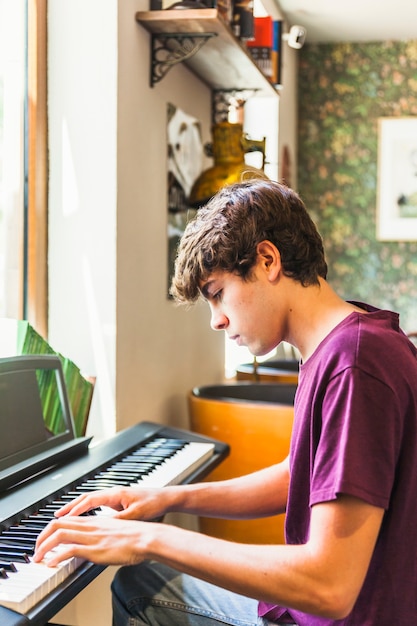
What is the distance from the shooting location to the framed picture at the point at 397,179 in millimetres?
5273

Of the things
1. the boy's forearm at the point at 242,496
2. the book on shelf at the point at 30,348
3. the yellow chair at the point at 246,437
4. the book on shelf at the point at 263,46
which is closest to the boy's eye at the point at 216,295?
the boy's forearm at the point at 242,496

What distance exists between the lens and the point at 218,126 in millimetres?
2721

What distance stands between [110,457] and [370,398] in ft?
2.92

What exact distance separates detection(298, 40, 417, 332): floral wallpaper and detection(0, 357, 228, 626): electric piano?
3418mm

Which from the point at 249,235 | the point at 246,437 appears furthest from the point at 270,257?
the point at 246,437

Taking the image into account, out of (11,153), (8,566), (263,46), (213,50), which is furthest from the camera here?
(263,46)

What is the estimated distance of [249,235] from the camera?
1.19m

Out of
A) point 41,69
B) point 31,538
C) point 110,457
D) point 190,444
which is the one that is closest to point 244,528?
point 190,444

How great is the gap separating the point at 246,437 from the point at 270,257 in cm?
131

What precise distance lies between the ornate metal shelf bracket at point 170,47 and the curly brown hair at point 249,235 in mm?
1163

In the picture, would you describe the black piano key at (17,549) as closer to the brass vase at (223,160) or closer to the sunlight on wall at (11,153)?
the sunlight on wall at (11,153)

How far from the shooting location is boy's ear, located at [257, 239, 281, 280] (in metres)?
1.19

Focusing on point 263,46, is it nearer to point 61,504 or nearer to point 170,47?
point 170,47

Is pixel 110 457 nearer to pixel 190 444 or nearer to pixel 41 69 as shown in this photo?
pixel 190 444
